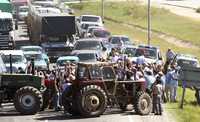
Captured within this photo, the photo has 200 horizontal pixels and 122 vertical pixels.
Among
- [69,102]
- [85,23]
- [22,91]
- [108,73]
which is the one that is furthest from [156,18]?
[69,102]

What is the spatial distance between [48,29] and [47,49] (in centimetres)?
147

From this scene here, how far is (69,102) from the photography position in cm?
2633

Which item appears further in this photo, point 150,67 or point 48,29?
point 48,29

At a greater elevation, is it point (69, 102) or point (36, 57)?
point (69, 102)

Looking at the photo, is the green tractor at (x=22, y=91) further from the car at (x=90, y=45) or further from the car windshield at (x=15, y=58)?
the car at (x=90, y=45)

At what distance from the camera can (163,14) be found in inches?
3738

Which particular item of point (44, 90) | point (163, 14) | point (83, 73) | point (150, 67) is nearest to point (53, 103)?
point (44, 90)

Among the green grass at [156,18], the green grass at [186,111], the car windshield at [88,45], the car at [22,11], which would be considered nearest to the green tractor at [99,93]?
the green grass at [186,111]

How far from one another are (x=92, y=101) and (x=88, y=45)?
21.5 m

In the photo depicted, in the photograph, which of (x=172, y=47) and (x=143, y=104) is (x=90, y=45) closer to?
(x=172, y=47)

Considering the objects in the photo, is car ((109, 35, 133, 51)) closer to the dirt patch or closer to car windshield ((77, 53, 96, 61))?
car windshield ((77, 53, 96, 61))

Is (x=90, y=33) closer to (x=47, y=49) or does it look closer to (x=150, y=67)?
(x=47, y=49)

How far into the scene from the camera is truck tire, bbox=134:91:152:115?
86.7 ft

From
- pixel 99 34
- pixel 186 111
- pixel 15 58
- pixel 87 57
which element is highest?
pixel 15 58
